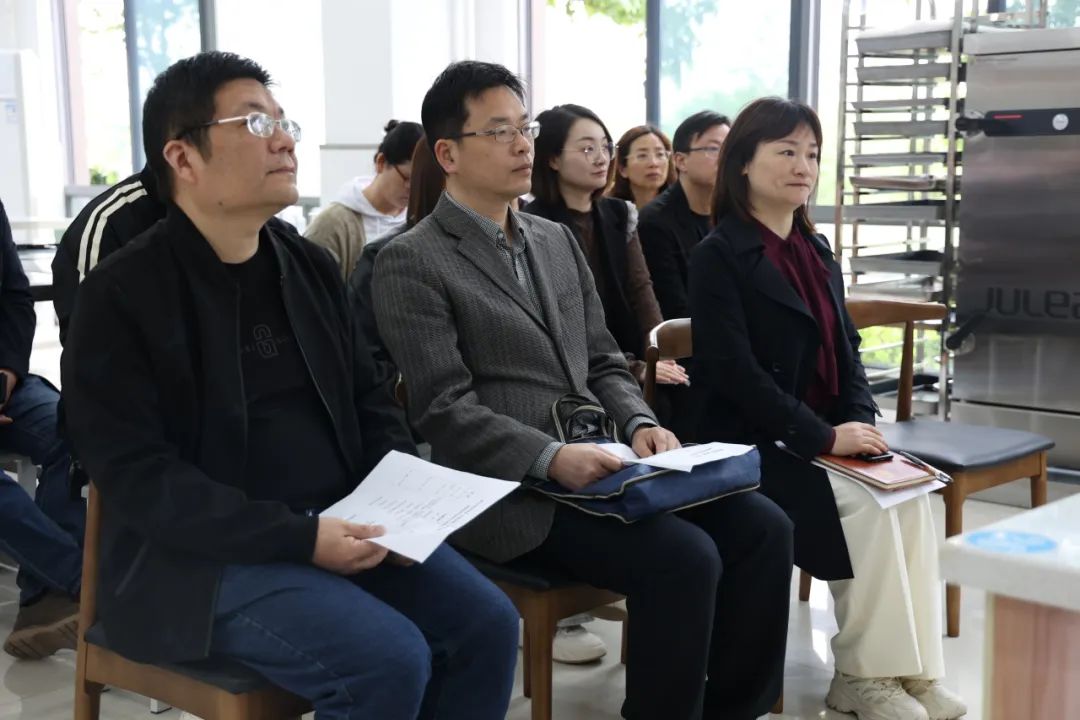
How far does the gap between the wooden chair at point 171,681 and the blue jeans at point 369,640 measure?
0.03 m

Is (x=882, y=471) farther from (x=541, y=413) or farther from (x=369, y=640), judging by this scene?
(x=369, y=640)

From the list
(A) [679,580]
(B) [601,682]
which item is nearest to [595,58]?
(B) [601,682]

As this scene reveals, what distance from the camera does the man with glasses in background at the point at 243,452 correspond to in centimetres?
160

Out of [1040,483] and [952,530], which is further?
[1040,483]

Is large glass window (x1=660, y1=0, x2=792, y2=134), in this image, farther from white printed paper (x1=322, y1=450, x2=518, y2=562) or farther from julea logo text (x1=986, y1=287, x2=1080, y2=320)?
white printed paper (x1=322, y1=450, x2=518, y2=562)

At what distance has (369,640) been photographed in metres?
1.58

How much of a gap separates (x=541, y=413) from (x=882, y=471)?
28.2 inches

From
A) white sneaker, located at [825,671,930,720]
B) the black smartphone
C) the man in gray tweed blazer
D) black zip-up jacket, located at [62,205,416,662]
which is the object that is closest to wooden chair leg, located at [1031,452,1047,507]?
the black smartphone

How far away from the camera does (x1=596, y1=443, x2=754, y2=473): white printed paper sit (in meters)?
2.01

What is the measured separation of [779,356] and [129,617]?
145 cm

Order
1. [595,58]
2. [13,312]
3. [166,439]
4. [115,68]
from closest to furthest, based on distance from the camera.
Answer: [166,439] < [13,312] < [595,58] < [115,68]

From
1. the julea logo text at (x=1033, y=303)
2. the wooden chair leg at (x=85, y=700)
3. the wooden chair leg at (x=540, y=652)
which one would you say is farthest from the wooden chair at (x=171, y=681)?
the julea logo text at (x=1033, y=303)

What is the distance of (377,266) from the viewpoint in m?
2.24

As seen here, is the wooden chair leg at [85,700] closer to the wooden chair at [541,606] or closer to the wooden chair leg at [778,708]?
the wooden chair at [541,606]
